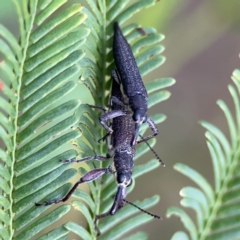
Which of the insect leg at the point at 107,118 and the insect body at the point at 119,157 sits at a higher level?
the insect leg at the point at 107,118

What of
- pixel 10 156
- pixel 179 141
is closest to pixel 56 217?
pixel 10 156

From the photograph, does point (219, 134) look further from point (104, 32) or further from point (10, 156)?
point (10, 156)

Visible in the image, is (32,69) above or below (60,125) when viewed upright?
above

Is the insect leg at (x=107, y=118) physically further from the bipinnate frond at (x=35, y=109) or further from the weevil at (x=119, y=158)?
the bipinnate frond at (x=35, y=109)

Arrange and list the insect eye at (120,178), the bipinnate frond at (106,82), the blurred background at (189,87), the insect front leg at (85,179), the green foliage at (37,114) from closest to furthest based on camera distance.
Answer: the green foliage at (37,114), the insect front leg at (85,179), the bipinnate frond at (106,82), the insect eye at (120,178), the blurred background at (189,87)

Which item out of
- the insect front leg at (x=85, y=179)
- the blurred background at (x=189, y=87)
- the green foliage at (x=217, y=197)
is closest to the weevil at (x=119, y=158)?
the insect front leg at (x=85, y=179)

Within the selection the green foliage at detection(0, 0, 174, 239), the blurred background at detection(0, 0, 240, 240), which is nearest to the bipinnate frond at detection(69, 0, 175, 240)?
the green foliage at detection(0, 0, 174, 239)
